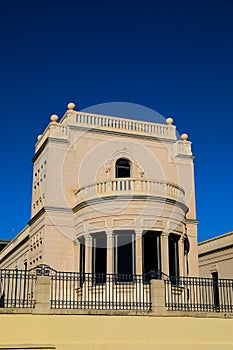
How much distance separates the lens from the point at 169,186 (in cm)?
2303

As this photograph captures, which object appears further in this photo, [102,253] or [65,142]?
[65,142]

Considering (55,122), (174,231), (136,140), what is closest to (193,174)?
(136,140)

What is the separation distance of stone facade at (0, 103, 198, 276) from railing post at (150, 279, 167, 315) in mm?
5236

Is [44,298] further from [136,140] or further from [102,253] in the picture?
[136,140]

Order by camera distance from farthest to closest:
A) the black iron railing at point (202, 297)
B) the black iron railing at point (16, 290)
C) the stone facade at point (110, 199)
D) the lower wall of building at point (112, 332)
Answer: the stone facade at point (110, 199), the black iron railing at point (202, 297), the black iron railing at point (16, 290), the lower wall of building at point (112, 332)

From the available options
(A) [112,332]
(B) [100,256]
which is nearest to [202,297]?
(A) [112,332]

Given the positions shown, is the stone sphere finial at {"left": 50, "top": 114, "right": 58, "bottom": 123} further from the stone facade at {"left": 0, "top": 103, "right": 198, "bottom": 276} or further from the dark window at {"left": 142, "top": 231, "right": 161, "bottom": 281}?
the dark window at {"left": 142, "top": 231, "right": 161, "bottom": 281}

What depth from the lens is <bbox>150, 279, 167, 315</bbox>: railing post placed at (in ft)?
51.2

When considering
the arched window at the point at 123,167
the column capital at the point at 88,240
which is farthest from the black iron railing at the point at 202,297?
the arched window at the point at 123,167

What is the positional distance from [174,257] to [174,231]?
1.20m

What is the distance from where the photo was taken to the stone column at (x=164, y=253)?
845 inches

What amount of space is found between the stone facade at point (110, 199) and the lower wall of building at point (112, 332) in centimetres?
577

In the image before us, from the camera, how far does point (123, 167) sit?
87.4 feet

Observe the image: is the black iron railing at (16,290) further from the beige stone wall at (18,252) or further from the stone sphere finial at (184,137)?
the stone sphere finial at (184,137)
